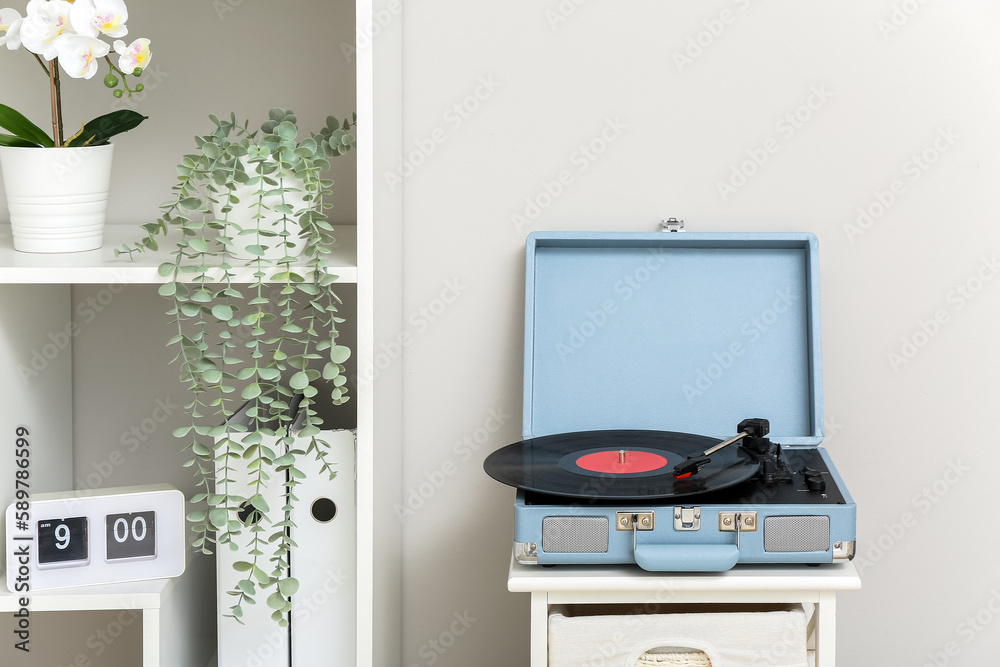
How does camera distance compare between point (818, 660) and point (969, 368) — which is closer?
point (818, 660)

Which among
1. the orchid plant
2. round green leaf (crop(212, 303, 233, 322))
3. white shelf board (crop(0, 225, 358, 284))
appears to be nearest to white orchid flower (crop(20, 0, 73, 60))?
the orchid plant

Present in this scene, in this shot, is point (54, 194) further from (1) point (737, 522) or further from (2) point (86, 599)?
(1) point (737, 522)

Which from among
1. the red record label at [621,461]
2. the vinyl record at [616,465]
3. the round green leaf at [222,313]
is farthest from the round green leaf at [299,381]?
the red record label at [621,461]

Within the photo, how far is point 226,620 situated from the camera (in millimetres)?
1204

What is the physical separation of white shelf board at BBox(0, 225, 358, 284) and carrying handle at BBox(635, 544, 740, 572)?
0.50 meters

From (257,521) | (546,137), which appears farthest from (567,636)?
(546,137)

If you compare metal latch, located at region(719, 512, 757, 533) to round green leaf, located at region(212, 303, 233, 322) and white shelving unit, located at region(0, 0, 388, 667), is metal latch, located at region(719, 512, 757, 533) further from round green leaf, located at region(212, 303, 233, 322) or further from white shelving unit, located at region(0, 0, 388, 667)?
round green leaf, located at region(212, 303, 233, 322)

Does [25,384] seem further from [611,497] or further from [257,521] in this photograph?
[611,497]

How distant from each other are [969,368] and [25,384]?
149 centimetres

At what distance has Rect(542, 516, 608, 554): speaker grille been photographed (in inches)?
43.4

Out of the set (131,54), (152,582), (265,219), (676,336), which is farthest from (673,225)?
(152,582)

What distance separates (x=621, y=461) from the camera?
1209 millimetres

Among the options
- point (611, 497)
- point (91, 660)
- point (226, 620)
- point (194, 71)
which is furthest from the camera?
point (91, 660)

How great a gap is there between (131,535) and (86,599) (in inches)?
3.7
